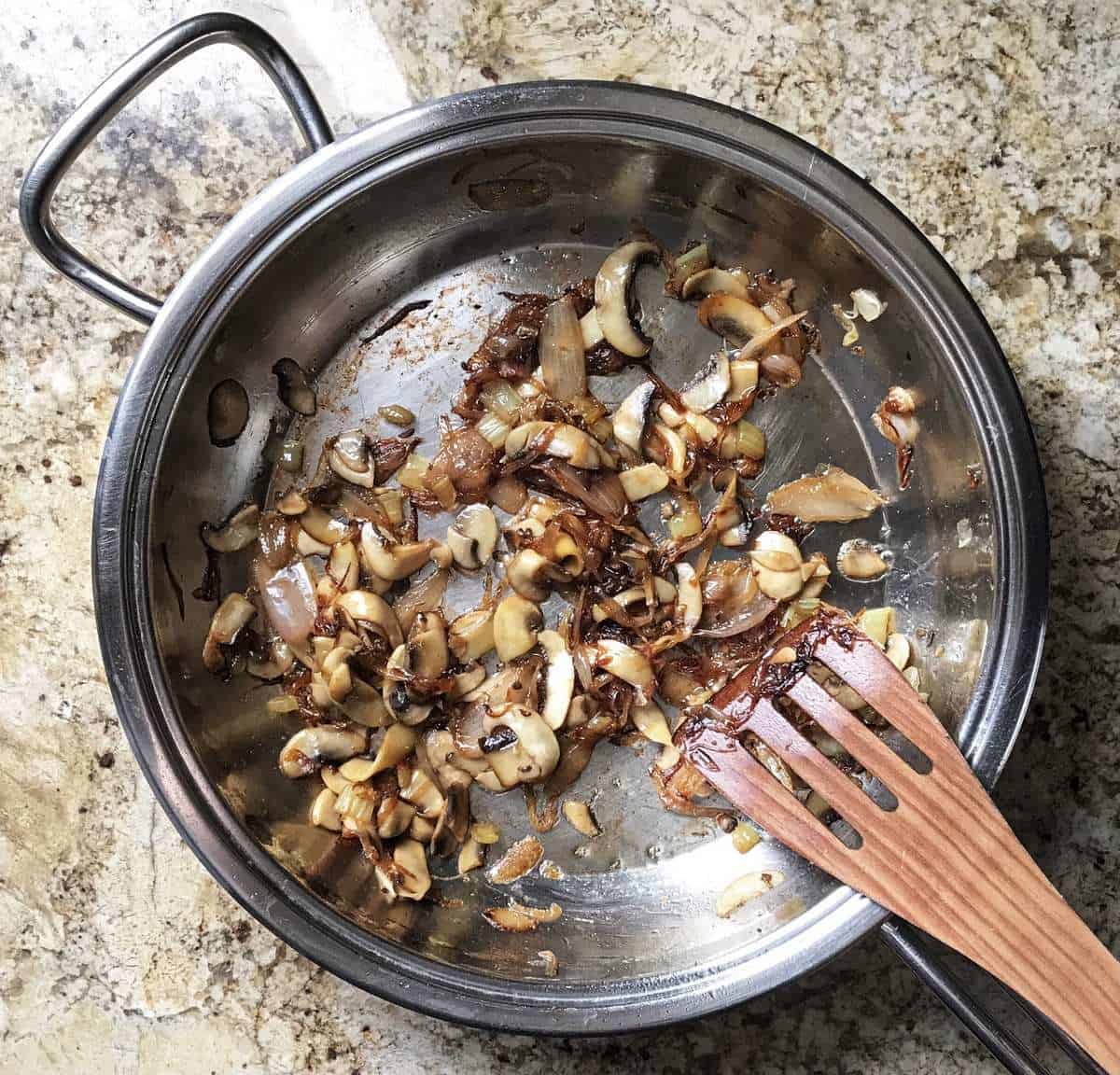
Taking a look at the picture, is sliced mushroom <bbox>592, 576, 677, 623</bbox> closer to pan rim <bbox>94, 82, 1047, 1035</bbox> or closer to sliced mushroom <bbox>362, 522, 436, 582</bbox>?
sliced mushroom <bbox>362, 522, 436, 582</bbox>

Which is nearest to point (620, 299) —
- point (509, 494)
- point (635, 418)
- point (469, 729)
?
point (635, 418)

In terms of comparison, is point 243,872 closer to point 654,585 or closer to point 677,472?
point 654,585

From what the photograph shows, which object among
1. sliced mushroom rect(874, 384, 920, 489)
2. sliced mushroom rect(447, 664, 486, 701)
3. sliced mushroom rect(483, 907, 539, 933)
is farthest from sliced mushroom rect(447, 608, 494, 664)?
sliced mushroom rect(874, 384, 920, 489)

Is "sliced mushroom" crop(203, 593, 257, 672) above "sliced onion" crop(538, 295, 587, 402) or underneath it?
underneath

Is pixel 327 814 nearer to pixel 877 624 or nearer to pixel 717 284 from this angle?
pixel 877 624

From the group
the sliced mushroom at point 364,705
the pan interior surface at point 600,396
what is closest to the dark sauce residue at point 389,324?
the pan interior surface at point 600,396

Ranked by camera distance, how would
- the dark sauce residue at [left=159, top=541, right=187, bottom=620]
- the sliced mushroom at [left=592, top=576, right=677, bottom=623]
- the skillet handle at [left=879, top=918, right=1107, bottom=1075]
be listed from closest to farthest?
the skillet handle at [left=879, top=918, right=1107, bottom=1075] < the dark sauce residue at [left=159, top=541, right=187, bottom=620] < the sliced mushroom at [left=592, top=576, right=677, bottom=623]
